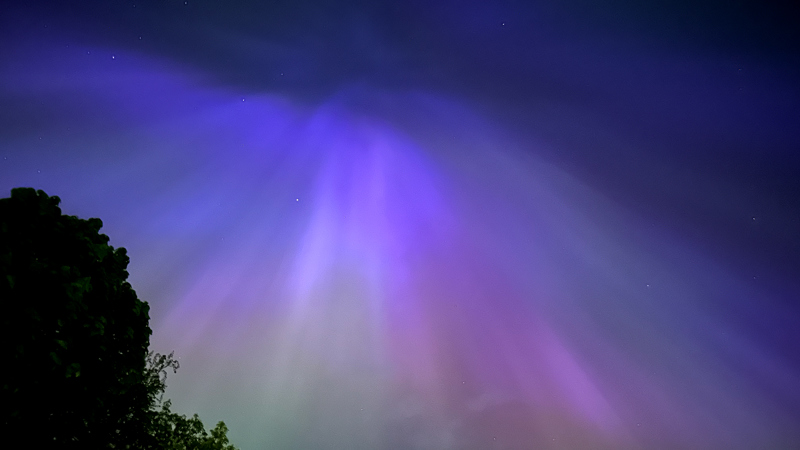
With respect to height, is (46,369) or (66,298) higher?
(66,298)

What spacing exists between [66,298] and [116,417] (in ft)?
29.5

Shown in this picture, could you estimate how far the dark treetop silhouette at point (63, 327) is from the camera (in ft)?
48.8

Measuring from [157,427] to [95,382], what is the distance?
26.3 feet

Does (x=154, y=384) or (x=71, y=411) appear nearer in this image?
(x=71, y=411)

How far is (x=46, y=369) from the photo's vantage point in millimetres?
15867

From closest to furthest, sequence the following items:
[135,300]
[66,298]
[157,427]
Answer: [66,298] → [135,300] → [157,427]

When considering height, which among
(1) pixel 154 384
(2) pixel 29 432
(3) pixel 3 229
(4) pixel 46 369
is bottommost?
(2) pixel 29 432

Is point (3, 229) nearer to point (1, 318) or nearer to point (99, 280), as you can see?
→ point (1, 318)

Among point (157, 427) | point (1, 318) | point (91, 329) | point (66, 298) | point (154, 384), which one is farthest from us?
point (154, 384)

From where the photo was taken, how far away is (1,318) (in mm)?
14320

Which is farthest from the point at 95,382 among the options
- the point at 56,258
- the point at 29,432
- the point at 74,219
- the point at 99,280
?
the point at 74,219

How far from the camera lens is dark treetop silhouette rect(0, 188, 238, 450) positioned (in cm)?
1488

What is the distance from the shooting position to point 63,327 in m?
16.2

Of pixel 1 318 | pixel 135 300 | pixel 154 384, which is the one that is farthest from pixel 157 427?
pixel 1 318
